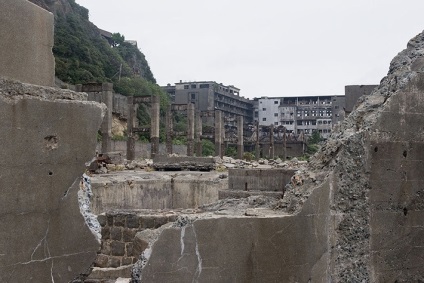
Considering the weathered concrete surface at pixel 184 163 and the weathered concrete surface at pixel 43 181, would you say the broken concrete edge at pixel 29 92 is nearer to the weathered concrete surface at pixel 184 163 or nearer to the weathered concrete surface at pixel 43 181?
the weathered concrete surface at pixel 43 181

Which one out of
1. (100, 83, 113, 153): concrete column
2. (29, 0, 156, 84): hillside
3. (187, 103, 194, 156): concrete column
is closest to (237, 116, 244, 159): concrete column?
(187, 103, 194, 156): concrete column

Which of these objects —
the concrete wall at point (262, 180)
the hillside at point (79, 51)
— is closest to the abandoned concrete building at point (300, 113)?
the hillside at point (79, 51)

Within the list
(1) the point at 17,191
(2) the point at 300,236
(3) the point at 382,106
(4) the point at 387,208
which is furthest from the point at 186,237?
(3) the point at 382,106

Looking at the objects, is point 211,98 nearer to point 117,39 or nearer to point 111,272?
point 117,39

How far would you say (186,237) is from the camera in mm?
4035

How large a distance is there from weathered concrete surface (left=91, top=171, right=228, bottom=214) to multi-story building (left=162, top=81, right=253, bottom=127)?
56599 millimetres

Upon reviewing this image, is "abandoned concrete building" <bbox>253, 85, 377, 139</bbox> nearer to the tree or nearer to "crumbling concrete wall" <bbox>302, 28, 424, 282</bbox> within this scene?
the tree

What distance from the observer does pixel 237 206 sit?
532 centimetres

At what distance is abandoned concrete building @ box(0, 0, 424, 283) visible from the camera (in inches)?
139

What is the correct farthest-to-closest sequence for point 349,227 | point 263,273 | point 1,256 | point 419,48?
point 419,48
point 349,227
point 263,273
point 1,256

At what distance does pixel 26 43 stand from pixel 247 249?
2618mm

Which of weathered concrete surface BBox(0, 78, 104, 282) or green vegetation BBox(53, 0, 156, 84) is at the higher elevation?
green vegetation BBox(53, 0, 156, 84)

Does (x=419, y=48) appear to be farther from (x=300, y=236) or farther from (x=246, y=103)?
(x=246, y=103)

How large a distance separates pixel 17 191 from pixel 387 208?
3.67 metres
